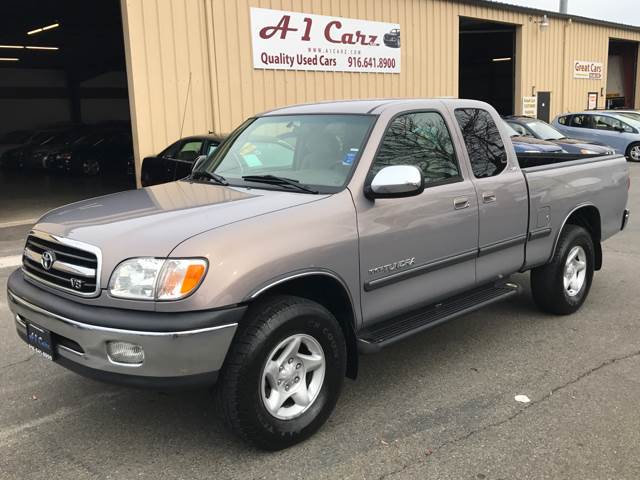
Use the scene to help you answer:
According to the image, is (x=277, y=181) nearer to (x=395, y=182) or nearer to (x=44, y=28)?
(x=395, y=182)

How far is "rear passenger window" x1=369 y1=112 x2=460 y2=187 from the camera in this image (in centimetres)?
392

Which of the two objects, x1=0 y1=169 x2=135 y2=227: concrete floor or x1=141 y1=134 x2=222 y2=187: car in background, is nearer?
x1=141 y1=134 x2=222 y2=187: car in background

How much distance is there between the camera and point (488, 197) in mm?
4387

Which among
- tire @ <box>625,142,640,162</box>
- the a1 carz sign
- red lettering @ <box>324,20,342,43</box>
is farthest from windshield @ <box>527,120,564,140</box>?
red lettering @ <box>324,20,342,43</box>

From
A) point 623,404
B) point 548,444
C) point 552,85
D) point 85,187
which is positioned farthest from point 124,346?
point 552,85

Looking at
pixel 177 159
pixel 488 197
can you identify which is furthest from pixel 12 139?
pixel 488 197

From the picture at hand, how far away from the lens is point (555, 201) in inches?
198

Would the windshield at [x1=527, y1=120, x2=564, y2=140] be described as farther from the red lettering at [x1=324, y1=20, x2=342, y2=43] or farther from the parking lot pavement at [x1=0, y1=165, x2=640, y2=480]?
the parking lot pavement at [x1=0, y1=165, x2=640, y2=480]

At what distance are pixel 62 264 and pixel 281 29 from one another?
36.7 feet

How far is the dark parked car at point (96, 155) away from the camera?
64.5ft

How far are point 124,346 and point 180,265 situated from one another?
46cm

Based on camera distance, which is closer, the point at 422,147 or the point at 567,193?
the point at 422,147

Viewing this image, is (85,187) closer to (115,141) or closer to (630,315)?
(115,141)

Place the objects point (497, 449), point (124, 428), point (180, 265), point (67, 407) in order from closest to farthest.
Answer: point (180, 265), point (497, 449), point (124, 428), point (67, 407)
